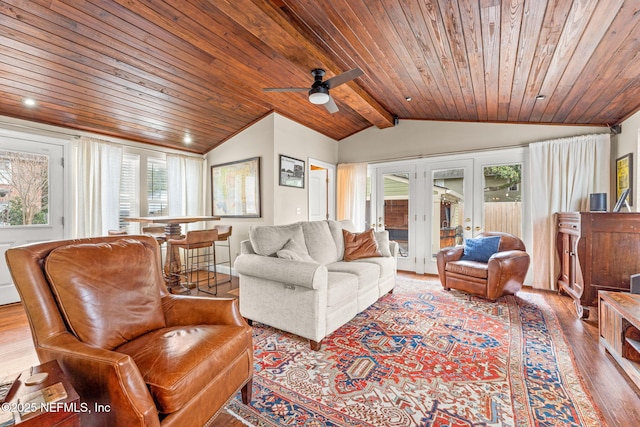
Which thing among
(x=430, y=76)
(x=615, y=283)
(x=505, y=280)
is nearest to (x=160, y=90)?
(x=430, y=76)

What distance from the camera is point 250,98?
3971 mm

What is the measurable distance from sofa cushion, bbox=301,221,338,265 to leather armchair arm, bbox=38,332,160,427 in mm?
2201

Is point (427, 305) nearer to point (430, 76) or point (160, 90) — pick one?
point (430, 76)

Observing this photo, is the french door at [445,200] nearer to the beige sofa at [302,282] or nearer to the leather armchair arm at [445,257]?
the leather armchair arm at [445,257]

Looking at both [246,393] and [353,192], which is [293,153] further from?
[246,393]

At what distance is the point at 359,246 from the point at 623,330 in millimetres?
2354

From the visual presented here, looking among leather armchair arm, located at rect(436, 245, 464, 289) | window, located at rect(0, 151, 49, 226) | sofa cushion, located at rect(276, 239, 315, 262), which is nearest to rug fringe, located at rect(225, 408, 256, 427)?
sofa cushion, located at rect(276, 239, 315, 262)

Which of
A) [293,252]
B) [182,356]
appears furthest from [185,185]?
[182,356]

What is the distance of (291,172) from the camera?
477 centimetres

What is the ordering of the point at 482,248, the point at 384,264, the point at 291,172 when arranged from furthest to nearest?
the point at 291,172 → the point at 482,248 → the point at 384,264

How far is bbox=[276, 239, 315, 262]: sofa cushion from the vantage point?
2.64m

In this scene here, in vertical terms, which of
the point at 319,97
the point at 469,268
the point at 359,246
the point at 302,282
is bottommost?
the point at 469,268

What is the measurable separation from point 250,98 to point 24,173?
115 inches

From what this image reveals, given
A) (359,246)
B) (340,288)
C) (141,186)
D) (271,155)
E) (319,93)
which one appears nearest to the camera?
(340,288)
